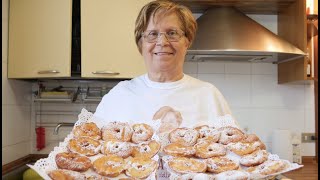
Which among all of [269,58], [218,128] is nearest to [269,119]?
[269,58]

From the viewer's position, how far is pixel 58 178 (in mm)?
644

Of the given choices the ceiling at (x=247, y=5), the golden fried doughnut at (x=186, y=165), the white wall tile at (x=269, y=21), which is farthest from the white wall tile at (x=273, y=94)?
the golden fried doughnut at (x=186, y=165)

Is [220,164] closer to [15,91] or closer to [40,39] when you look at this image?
[40,39]

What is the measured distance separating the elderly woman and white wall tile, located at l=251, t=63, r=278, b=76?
995 mm

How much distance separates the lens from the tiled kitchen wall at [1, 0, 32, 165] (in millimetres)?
1617

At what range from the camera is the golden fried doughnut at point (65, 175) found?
25.4 inches

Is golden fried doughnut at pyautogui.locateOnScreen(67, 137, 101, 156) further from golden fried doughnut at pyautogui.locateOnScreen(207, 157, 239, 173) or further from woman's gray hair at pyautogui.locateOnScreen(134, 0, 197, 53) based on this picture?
woman's gray hair at pyautogui.locateOnScreen(134, 0, 197, 53)

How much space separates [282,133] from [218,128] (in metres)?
1.11

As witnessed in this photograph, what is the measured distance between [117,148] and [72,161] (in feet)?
0.35

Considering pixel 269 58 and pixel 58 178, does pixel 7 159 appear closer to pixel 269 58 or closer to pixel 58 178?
pixel 58 178

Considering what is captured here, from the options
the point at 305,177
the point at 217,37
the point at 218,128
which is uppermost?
the point at 217,37

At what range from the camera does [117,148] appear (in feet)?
2.37

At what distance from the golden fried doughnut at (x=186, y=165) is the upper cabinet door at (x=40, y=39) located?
111 cm

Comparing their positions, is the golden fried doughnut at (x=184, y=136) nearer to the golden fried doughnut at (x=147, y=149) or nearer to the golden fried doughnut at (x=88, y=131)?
the golden fried doughnut at (x=147, y=149)
